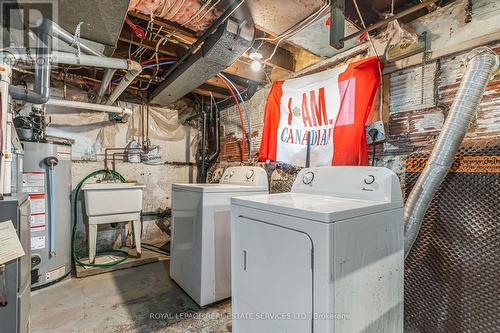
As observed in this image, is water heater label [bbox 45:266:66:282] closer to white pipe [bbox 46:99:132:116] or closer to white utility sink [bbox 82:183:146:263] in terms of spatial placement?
white utility sink [bbox 82:183:146:263]

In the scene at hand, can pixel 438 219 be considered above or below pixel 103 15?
below

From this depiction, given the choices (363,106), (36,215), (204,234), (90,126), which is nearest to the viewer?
(363,106)

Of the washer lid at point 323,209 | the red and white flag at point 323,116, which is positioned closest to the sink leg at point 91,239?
the red and white flag at point 323,116

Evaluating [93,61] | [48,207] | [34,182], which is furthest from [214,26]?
[48,207]

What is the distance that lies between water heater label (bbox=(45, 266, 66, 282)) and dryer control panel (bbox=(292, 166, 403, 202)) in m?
2.50

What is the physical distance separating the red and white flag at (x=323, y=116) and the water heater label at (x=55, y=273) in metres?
2.34

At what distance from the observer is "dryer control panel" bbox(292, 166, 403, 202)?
4.46 feet

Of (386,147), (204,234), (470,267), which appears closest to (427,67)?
(386,147)

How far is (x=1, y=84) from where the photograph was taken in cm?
105

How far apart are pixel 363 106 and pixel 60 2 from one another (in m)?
2.11

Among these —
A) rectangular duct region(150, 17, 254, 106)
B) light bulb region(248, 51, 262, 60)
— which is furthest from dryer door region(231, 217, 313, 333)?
light bulb region(248, 51, 262, 60)

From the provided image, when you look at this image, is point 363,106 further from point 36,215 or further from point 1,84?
point 36,215

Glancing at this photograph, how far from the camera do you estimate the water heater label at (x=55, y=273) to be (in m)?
2.36

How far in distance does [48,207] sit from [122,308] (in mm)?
1275
